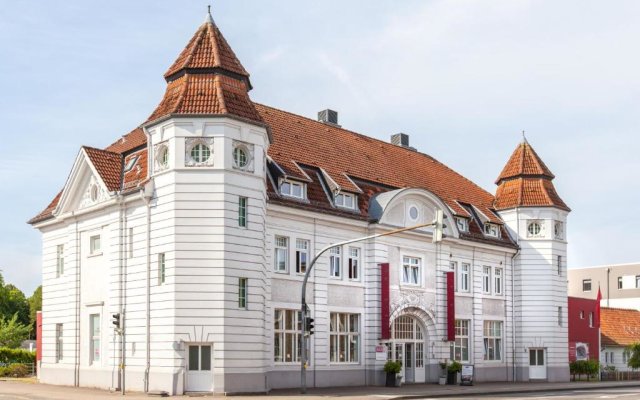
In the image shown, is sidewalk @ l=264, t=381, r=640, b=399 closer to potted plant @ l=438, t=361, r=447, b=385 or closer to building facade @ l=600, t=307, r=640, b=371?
potted plant @ l=438, t=361, r=447, b=385

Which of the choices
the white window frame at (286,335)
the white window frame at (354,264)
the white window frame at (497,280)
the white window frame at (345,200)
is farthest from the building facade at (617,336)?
the white window frame at (286,335)

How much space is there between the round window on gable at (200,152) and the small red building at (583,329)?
32114 mm

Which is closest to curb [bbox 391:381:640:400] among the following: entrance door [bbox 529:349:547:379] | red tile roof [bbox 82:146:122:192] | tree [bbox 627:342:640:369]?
entrance door [bbox 529:349:547:379]

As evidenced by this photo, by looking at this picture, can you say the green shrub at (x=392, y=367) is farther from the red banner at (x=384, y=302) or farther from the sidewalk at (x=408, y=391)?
the red banner at (x=384, y=302)

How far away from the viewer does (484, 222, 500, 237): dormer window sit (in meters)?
51.2

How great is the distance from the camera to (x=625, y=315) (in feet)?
225

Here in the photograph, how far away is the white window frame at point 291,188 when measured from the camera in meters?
38.8

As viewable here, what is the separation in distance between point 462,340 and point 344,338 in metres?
9.68

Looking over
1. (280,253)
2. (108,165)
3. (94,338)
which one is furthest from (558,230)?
(94,338)

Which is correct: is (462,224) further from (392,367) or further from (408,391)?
(408,391)

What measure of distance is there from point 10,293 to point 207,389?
300 feet

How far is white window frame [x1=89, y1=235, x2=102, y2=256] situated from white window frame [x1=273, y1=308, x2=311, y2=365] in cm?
812

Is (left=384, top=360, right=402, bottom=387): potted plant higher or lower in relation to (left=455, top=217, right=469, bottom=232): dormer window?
lower

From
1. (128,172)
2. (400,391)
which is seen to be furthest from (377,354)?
(128,172)
